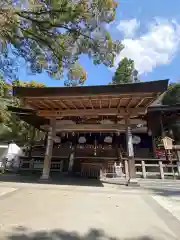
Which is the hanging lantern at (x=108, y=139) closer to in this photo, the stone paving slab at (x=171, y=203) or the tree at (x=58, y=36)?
the tree at (x=58, y=36)

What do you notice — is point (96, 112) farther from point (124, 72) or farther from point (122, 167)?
point (124, 72)

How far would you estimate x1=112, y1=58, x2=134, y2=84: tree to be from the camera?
3214 cm

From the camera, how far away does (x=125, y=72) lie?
33094 mm

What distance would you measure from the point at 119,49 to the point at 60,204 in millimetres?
7184

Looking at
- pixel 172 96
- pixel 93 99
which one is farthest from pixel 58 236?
pixel 172 96

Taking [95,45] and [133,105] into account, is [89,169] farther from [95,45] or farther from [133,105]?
[95,45]

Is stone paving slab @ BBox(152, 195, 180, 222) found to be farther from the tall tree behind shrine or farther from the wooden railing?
the tall tree behind shrine

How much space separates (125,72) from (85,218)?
31655mm

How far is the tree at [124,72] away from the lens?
32138 millimetres

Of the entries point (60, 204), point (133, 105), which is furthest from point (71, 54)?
point (60, 204)

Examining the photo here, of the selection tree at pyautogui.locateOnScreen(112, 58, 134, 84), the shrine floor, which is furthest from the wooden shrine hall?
tree at pyautogui.locateOnScreen(112, 58, 134, 84)

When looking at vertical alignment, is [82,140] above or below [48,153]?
above

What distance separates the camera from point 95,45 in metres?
8.98

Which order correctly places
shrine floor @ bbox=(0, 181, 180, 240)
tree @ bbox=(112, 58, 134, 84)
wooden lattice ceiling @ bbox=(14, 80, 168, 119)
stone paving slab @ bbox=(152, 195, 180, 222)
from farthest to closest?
1. tree @ bbox=(112, 58, 134, 84)
2. wooden lattice ceiling @ bbox=(14, 80, 168, 119)
3. stone paving slab @ bbox=(152, 195, 180, 222)
4. shrine floor @ bbox=(0, 181, 180, 240)
